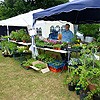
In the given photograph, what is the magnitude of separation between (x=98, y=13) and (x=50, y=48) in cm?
240

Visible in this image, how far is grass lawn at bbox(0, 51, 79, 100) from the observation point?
390cm

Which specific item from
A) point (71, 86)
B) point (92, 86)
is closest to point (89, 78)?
point (92, 86)

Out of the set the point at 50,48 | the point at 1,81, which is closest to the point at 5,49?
the point at 50,48

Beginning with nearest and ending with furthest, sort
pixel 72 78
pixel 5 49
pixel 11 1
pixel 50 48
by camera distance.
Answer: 1. pixel 72 78
2. pixel 50 48
3. pixel 5 49
4. pixel 11 1

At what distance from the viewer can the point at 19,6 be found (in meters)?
17.2

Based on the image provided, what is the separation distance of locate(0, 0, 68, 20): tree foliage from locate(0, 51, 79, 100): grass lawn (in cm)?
1153

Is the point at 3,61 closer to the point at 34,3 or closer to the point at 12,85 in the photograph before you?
the point at 12,85

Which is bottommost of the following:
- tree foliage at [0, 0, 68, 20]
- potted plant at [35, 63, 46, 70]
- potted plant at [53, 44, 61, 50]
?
potted plant at [35, 63, 46, 70]

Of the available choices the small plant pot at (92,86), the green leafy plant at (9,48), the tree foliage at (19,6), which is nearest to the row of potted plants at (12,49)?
the green leafy plant at (9,48)

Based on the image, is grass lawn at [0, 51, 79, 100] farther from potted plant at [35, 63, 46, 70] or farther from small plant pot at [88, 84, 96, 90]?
small plant pot at [88, 84, 96, 90]

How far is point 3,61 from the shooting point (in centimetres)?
720

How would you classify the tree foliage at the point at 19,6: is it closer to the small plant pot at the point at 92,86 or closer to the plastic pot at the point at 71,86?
the plastic pot at the point at 71,86

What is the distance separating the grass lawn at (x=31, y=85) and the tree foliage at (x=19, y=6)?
1153 cm

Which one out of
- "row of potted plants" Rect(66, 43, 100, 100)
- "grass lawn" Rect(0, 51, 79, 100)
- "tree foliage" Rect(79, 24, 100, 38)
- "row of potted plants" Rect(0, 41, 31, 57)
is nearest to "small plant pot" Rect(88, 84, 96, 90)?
"row of potted plants" Rect(66, 43, 100, 100)
